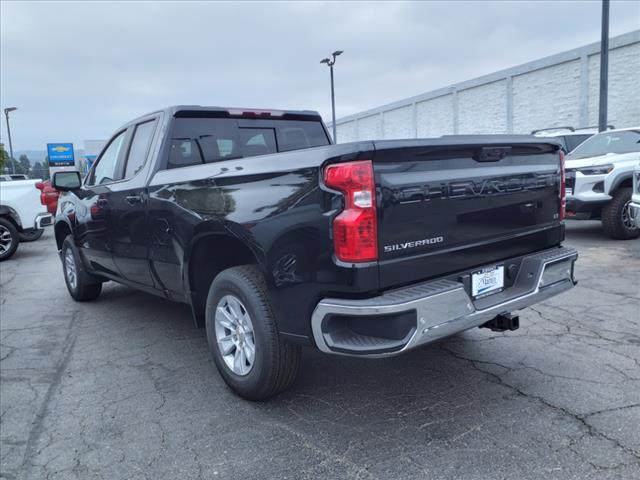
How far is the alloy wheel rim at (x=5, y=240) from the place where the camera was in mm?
10312

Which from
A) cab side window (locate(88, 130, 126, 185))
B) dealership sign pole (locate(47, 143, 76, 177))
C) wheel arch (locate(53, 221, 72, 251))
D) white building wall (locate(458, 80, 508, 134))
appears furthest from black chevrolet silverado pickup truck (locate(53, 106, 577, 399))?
dealership sign pole (locate(47, 143, 76, 177))

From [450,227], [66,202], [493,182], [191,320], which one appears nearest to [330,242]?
[450,227]

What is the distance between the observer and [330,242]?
104 inches

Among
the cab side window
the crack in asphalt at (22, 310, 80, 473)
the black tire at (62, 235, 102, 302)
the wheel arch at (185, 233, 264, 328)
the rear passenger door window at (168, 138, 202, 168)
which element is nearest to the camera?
the crack in asphalt at (22, 310, 80, 473)

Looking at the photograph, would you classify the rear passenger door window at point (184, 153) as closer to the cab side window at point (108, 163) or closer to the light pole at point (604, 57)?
the cab side window at point (108, 163)

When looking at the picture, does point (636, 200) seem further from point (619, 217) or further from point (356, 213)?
point (356, 213)

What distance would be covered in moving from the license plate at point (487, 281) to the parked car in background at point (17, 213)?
32.6 ft

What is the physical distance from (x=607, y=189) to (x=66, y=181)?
757 cm

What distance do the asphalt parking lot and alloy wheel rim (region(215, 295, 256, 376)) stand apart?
265mm

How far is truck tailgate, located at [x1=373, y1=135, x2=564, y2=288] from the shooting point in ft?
8.80

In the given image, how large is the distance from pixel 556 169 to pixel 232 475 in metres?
2.83

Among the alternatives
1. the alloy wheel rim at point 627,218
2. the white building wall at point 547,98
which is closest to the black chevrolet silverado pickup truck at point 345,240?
the alloy wheel rim at point 627,218

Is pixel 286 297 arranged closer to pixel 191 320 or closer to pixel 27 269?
pixel 191 320

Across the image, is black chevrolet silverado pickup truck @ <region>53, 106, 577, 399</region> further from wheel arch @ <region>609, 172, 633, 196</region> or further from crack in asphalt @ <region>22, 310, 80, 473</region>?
wheel arch @ <region>609, 172, 633, 196</region>
